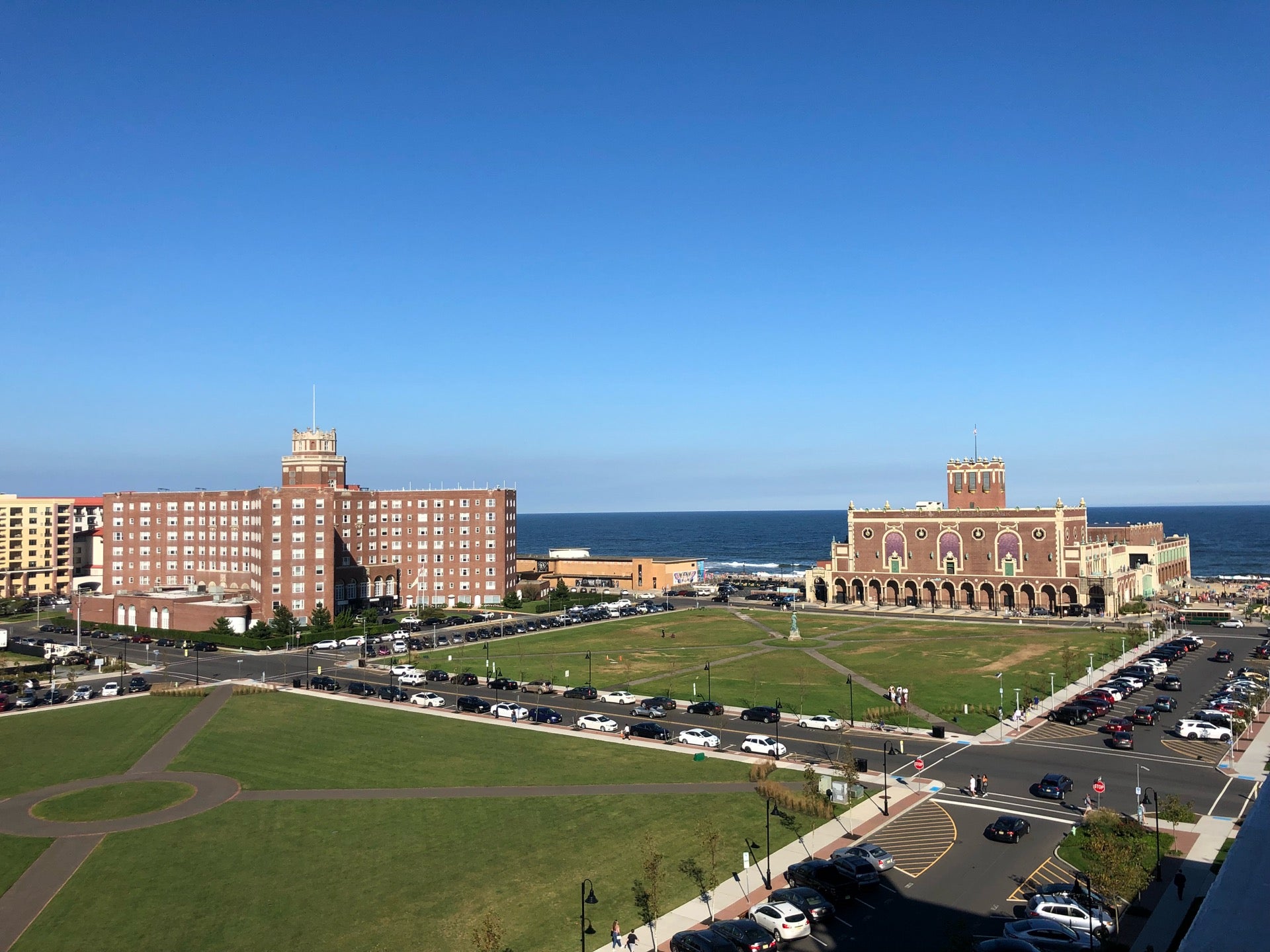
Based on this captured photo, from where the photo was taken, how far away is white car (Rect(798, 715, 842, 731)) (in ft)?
218

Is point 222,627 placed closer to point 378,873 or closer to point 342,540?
point 342,540

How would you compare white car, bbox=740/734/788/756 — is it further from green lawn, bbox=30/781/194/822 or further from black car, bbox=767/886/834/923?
green lawn, bbox=30/781/194/822

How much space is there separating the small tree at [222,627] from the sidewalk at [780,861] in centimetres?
9515

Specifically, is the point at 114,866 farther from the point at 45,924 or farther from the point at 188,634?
the point at 188,634

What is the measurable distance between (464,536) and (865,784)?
105938 millimetres

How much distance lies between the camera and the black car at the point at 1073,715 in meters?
67.4

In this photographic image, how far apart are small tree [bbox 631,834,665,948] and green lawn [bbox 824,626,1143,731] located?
35.0m

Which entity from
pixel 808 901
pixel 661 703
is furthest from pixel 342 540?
pixel 808 901

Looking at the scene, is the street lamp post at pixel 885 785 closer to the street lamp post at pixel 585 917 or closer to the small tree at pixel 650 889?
the small tree at pixel 650 889

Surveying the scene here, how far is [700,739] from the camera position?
62.4 metres

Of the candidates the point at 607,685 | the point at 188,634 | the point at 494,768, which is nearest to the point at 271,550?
the point at 188,634

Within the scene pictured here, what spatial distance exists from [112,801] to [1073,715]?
63.3 m

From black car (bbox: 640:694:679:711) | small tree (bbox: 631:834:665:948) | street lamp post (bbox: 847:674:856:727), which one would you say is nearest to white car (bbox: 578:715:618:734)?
black car (bbox: 640:694:679:711)

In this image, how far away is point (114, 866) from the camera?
1641 inches
